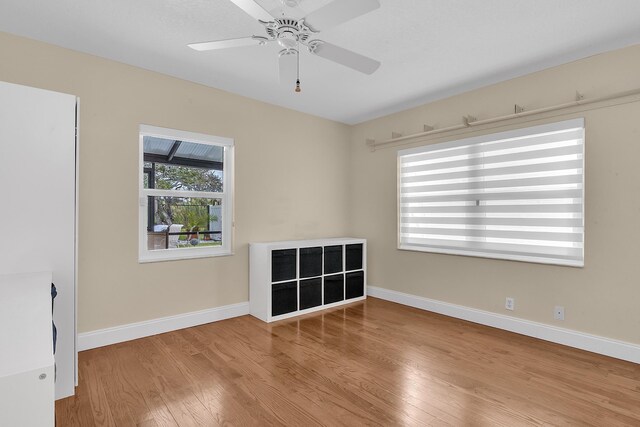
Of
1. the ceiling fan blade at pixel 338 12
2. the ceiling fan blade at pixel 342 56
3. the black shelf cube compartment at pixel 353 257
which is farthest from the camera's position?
the black shelf cube compartment at pixel 353 257

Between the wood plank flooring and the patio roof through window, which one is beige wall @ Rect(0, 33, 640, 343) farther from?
the wood plank flooring

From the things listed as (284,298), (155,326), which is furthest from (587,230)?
(155,326)

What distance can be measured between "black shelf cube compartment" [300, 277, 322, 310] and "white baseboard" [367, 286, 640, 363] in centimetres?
106

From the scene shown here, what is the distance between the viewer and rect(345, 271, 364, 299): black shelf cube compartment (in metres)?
4.26

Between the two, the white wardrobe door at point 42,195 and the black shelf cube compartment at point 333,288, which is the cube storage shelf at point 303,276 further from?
the white wardrobe door at point 42,195

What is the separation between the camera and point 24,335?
108 cm

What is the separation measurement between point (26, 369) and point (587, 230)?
3637 mm

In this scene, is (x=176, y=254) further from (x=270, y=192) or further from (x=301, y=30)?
(x=301, y=30)

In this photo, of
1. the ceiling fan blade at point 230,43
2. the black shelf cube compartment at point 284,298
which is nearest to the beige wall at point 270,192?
the black shelf cube compartment at point 284,298

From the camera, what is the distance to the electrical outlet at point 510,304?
322cm

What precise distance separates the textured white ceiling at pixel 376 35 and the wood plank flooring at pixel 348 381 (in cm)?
252

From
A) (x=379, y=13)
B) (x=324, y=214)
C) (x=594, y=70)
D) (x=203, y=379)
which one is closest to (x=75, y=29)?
(x=379, y=13)

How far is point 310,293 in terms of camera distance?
12.7 ft

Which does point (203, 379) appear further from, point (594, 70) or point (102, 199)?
point (594, 70)
